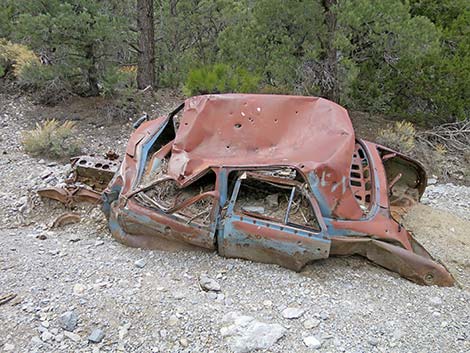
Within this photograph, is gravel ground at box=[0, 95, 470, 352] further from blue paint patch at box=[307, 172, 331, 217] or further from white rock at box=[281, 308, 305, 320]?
blue paint patch at box=[307, 172, 331, 217]

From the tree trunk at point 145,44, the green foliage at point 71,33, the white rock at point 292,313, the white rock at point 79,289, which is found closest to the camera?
the white rock at point 292,313

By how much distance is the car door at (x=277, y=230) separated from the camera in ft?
13.8

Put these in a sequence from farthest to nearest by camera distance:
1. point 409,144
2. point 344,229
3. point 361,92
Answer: point 361,92 < point 409,144 < point 344,229

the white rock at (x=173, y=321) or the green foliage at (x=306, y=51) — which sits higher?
the green foliage at (x=306, y=51)

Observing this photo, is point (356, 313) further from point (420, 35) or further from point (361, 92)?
point (361, 92)

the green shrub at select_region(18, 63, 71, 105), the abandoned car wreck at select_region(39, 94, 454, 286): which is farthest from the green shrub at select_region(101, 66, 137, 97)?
the abandoned car wreck at select_region(39, 94, 454, 286)

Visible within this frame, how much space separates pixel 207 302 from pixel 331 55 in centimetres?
647

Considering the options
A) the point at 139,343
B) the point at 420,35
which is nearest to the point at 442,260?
the point at 139,343

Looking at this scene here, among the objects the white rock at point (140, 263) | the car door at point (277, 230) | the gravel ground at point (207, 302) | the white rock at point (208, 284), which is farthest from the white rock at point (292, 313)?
the white rock at point (140, 263)

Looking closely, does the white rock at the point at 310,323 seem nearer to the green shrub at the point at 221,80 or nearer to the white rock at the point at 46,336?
the white rock at the point at 46,336

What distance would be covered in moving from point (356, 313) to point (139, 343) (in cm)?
172

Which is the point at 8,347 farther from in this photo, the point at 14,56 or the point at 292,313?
the point at 14,56

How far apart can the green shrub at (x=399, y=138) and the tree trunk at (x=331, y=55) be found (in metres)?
1.23

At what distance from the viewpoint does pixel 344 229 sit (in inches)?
168
